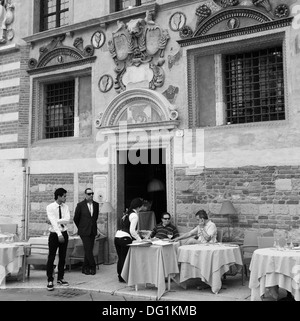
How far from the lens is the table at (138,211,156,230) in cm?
1123

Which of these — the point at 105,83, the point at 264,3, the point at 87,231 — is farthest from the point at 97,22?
the point at 87,231

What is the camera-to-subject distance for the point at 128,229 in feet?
28.0

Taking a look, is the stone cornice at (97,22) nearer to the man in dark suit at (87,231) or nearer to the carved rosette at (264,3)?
the carved rosette at (264,3)

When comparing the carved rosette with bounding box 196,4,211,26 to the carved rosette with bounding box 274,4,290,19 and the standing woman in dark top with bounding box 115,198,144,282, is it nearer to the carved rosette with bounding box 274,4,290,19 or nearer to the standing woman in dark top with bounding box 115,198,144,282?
the carved rosette with bounding box 274,4,290,19

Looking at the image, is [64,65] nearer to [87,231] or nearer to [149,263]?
[87,231]

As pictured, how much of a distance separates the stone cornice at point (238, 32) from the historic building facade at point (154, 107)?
25mm

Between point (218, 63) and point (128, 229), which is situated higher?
point (218, 63)

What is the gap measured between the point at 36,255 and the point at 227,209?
430 cm

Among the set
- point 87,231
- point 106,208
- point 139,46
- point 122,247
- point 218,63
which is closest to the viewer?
point 122,247

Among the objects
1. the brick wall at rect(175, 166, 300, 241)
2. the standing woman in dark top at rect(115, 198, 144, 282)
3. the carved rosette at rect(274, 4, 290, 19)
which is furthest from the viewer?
the carved rosette at rect(274, 4, 290, 19)

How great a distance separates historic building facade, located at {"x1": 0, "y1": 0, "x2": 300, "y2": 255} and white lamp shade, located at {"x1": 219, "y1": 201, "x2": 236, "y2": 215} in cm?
27

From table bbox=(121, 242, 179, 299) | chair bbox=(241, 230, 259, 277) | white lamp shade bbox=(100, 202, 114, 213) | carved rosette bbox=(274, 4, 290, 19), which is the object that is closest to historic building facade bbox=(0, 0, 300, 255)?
carved rosette bbox=(274, 4, 290, 19)

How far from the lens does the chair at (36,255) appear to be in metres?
9.32

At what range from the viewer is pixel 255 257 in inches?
281
